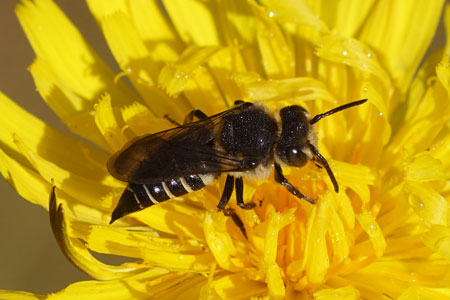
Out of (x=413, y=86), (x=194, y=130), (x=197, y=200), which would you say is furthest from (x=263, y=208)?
(x=413, y=86)

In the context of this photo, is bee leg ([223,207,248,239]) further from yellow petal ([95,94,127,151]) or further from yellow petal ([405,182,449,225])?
yellow petal ([405,182,449,225])

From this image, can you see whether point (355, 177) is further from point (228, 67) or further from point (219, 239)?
point (228, 67)

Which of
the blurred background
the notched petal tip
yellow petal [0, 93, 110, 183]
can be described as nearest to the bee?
the notched petal tip

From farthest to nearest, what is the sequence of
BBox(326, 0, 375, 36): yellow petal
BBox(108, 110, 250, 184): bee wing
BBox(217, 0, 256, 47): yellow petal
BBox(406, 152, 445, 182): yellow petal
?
BBox(217, 0, 256, 47): yellow petal
BBox(326, 0, 375, 36): yellow petal
BBox(406, 152, 445, 182): yellow petal
BBox(108, 110, 250, 184): bee wing

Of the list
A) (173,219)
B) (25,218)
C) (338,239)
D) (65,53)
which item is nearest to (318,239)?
(338,239)

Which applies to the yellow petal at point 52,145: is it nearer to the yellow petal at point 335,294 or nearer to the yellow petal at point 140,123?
the yellow petal at point 140,123

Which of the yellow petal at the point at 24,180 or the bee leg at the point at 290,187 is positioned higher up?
the yellow petal at the point at 24,180

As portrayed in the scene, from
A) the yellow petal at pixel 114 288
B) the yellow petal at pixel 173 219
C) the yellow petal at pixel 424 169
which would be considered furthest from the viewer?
the yellow petal at pixel 173 219

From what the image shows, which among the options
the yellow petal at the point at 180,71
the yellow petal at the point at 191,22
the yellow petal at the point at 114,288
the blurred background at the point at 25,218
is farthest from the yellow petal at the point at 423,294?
the blurred background at the point at 25,218
